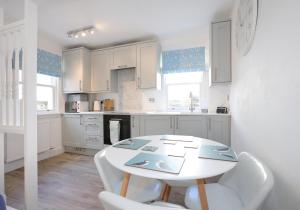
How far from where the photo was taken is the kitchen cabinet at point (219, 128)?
265 cm

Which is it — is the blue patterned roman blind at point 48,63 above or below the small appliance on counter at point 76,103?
above

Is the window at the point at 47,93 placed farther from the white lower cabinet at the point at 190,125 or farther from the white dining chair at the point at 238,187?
the white dining chair at the point at 238,187

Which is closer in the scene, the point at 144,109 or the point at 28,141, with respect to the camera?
the point at 28,141

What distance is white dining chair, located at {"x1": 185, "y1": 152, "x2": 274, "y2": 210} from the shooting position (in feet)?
2.93

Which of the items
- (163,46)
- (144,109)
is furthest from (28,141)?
(163,46)

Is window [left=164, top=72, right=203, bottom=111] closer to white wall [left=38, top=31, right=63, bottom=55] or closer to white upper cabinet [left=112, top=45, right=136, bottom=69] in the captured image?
white upper cabinet [left=112, top=45, right=136, bottom=69]

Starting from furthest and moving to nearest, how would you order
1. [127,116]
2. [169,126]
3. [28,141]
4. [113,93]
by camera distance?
[113,93] → [127,116] → [169,126] → [28,141]

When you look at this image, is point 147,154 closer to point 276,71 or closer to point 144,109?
point 276,71

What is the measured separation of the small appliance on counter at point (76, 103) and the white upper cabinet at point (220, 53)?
2.91m

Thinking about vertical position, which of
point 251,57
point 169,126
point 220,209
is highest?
point 251,57

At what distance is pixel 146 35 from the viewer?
340 centimetres

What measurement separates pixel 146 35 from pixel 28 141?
9.42ft

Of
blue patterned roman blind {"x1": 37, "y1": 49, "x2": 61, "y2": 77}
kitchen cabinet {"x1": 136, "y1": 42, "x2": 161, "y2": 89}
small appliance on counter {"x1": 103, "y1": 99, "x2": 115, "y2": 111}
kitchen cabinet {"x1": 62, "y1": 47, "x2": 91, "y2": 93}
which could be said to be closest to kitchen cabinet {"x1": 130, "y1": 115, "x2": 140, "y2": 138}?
kitchen cabinet {"x1": 136, "y1": 42, "x2": 161, "y2": 89}

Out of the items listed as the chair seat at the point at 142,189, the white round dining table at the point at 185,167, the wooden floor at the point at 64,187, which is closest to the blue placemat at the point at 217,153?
the white round dining table at the point at 185,167
